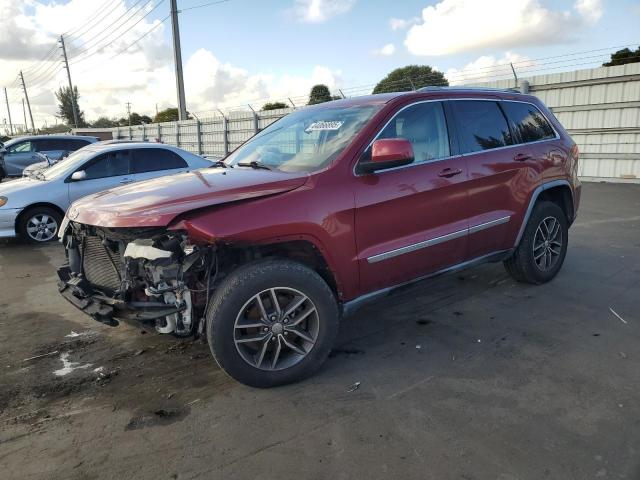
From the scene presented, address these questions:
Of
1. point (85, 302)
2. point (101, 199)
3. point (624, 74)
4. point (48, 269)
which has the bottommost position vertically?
point (48, 269)

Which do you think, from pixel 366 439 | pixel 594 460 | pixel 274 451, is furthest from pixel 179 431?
pixel 594 460

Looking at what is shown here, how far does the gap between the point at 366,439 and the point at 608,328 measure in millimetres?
2505

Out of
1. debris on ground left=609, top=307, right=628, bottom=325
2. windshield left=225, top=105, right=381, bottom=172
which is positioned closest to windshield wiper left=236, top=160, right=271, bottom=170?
windshield left=225, top=105, right=381, bottom=172

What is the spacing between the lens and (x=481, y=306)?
14.8 feet

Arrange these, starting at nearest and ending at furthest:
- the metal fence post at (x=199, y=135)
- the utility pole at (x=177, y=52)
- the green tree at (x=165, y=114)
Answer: the metal fence post at (x=199, y=135) < the utility pole at (x=177, y=52) < the green tree at (x=165, y=114)

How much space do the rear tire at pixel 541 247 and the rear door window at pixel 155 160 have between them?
619cm

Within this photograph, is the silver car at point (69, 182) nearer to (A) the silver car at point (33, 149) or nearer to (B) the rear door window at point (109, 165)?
(B) the rear door window at point (109, 165)

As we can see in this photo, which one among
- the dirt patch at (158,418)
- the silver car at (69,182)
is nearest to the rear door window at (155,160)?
the silver car at (69,182)

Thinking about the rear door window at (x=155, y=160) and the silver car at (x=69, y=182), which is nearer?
the silver car at (x=69, y=182)

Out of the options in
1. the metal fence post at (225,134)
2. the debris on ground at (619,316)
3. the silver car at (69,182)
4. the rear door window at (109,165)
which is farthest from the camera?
the metal fence post at (225,134)

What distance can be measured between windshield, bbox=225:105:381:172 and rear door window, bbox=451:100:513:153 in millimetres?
899

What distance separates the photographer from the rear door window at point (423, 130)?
3748 millimetres

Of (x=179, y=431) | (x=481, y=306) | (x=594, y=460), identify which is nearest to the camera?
(x=594, y=460)

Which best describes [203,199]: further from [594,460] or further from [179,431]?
[594,460]
